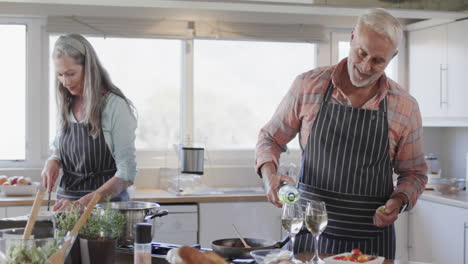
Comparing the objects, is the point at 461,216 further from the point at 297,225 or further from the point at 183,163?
the point at 297,225

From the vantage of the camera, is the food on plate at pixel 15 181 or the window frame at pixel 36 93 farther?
the window frame at pixel 36 93

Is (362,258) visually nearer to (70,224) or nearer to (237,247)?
(237,247)

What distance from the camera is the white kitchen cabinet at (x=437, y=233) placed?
4.20m

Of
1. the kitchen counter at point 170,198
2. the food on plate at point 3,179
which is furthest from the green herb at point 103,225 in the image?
the food on plate at point 3,179

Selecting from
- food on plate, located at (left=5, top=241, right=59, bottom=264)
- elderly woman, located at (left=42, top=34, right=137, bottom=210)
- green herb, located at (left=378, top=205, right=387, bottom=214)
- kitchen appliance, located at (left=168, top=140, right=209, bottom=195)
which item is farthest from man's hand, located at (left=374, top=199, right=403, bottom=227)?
kitchen appliance, located at (left=168, top=140, right=209, bottom=195)

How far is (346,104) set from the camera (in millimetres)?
2604

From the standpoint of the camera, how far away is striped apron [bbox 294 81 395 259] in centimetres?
251

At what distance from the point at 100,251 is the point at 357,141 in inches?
45.5

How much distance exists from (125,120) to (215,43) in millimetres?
2369

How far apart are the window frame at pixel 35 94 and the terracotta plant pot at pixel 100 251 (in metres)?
3.13

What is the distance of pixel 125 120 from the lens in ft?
9.27

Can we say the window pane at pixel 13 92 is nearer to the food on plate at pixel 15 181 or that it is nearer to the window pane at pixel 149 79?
the window pane at pixel 149 79

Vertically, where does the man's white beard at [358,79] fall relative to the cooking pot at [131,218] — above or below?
above

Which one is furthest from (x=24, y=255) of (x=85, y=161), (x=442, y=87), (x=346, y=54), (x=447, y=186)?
(x=346, y=54)
